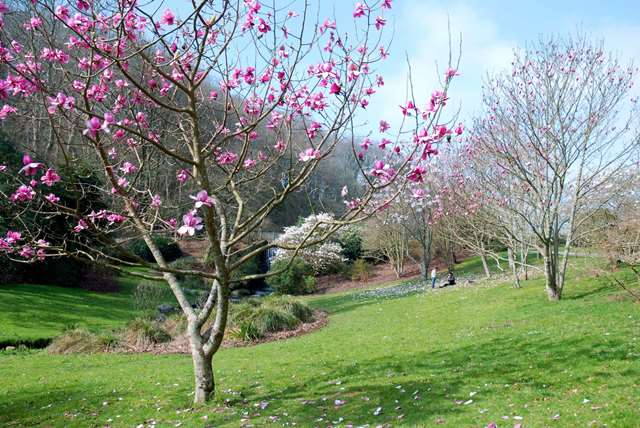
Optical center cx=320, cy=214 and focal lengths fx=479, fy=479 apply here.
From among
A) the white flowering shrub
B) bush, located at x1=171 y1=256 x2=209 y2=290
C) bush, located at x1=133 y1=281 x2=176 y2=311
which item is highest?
the white flowering shrub

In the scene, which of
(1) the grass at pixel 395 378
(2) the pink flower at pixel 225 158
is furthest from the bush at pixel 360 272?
(2) the pink flower at pixel 225 158

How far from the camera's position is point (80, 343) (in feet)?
42.6

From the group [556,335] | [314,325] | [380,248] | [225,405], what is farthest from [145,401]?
[380,248]

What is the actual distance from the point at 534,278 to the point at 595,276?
14.6 ft

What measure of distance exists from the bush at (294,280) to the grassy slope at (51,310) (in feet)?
31.3

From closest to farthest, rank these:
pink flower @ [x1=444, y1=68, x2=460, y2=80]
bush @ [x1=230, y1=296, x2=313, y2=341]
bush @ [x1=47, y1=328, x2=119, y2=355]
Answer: pink flower @ [x1=444, y1=68, x2=460, y2=80] < bush @ [x1=47, y1=328, x2=119, y2=355] < bush @ [x1=230, y1=296, x2=313, y2=341]

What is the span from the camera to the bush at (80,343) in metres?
12.8

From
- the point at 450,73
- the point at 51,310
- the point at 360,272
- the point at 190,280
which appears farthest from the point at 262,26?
the point at 360,272

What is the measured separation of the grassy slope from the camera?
14227mm

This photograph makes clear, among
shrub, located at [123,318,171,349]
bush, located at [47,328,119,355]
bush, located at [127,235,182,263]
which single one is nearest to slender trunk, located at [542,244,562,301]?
shrub, located at [123,318,171,349]

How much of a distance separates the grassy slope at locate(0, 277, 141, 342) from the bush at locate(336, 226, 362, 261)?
17.9 m

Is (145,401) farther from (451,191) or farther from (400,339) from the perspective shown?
(451,191)

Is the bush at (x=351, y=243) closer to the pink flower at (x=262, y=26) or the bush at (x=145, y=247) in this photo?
the bush at (x=145, y=247)

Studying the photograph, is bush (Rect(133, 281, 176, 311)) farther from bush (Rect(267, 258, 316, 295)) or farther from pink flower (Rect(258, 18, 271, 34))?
pink flower (Rect(258, 18, 271, 34))
